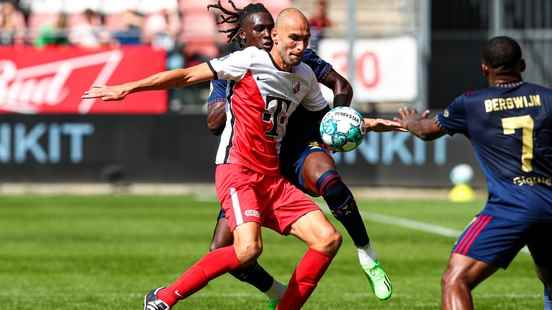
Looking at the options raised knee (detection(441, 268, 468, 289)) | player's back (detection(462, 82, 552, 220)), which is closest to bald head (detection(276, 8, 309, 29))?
player's back (detection(462, 82, 552, 220))

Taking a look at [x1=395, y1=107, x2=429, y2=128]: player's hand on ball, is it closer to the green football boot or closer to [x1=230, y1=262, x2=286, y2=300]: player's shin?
the green football boot

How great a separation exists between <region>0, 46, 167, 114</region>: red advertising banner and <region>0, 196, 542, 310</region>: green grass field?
254cm

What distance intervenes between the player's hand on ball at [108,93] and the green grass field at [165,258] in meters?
2.58

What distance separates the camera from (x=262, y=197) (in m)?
9.32

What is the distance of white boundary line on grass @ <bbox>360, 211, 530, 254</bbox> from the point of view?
17.5m

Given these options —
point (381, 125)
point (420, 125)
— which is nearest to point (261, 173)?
point (381, 125)

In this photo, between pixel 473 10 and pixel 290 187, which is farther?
pixel 473 10

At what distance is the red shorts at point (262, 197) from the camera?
916 cm

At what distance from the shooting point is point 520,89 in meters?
8.18

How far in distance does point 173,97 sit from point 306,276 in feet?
51.9

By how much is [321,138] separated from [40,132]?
14881mm

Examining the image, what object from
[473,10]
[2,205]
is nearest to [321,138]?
[2,205]

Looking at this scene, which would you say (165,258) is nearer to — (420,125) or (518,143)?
(420,125)

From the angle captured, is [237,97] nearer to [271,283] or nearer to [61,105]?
[271,283]
